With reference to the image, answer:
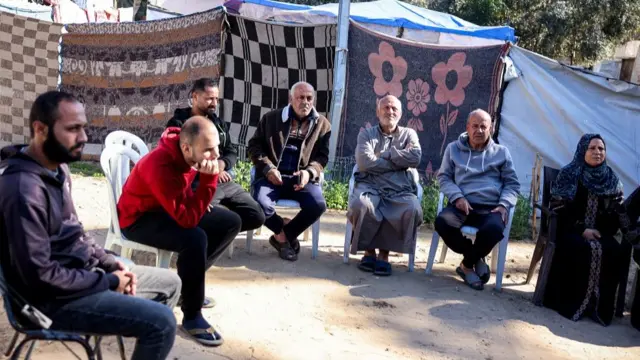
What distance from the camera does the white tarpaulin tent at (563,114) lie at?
7.89 metres

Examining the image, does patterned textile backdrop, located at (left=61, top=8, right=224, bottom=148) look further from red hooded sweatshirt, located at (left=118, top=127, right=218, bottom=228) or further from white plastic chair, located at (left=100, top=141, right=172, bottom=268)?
red hooded sweatshirt, located at (left=118, top=127, right=218, bottom=228)

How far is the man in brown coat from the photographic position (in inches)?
207

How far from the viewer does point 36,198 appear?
2195 millimetres

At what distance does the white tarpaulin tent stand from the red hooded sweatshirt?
5.46 meters

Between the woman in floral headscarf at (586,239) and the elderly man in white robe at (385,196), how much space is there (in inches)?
43.9

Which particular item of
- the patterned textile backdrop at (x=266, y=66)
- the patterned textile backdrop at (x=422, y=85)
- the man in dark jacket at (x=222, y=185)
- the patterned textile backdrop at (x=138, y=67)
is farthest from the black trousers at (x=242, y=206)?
the patterned textile backdrop at (x=138, y=67)

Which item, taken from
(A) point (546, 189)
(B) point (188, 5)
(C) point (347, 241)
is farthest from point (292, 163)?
(B) point (188, 5)

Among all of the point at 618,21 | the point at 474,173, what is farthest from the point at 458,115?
the point at 618,21

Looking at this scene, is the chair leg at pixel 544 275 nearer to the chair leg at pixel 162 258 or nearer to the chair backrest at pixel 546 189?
the chair backrest at pixel 546 189

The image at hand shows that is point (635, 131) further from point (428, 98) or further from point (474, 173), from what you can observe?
point (474, 173)

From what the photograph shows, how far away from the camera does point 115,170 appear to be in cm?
413

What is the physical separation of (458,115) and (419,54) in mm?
903

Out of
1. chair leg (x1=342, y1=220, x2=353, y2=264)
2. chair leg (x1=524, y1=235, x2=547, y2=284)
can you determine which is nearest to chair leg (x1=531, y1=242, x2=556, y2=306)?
chair leg (x1=524, y1=235, x2=547, y2=284)

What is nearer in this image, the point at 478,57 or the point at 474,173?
the point at 474,173
